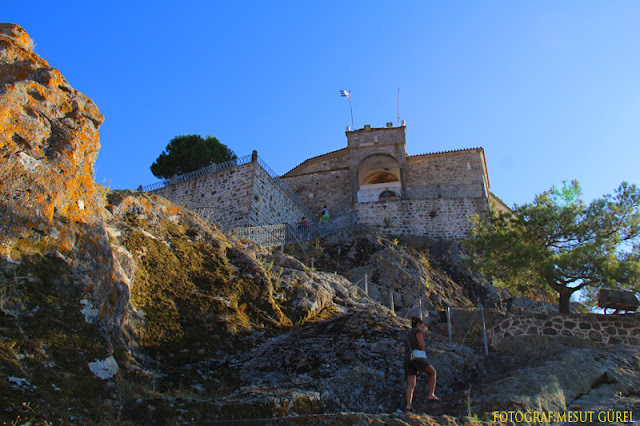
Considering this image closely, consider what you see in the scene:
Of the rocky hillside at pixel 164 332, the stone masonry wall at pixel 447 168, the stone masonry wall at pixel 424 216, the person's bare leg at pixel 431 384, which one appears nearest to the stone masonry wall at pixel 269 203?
the stone masonry wall at pixel 424 216

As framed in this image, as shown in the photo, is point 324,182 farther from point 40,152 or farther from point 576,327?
point 40,152

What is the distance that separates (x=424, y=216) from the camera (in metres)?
26.8

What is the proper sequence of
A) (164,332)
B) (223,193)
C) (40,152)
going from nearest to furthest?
(40,152) → (164,332) → (223,193)

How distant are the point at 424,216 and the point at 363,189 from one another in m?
4.30

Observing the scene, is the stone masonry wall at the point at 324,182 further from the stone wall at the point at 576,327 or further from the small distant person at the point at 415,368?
the small distant person at the point at 415,368

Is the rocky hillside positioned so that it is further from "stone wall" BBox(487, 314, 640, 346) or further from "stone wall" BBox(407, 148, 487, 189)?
"stone wall" BBox(407, 148, 487, 189)

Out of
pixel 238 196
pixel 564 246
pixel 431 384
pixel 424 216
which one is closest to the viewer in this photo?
pixel 431 384

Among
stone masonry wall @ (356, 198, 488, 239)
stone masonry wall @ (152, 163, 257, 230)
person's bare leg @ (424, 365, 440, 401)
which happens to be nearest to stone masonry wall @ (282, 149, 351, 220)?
stone masonry wall @ (356, 198, 488, 239)

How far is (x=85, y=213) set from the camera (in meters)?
6.34

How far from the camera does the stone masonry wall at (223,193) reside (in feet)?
75.5

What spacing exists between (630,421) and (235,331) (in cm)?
497

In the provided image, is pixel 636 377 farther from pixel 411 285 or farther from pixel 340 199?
pixel 340 199

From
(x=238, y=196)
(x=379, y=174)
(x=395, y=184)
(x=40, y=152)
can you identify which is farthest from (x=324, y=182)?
(x=40, y=152)

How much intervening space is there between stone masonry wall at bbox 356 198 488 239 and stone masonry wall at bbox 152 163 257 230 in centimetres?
638
